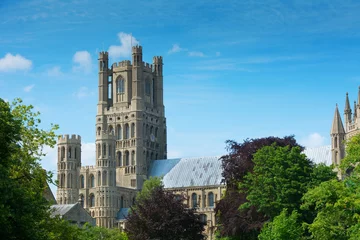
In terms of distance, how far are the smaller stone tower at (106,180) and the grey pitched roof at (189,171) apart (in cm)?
819

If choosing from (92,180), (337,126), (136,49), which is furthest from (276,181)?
(136,49)

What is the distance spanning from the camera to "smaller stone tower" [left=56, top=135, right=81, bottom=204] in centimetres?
11956

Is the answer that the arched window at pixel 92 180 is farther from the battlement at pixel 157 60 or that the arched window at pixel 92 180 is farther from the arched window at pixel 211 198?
the battlement at pixel 157 60

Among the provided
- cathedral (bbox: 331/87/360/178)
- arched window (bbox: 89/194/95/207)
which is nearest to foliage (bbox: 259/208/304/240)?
cathedral (bbox: 331/87/360/178)

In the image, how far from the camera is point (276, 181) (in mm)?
60375

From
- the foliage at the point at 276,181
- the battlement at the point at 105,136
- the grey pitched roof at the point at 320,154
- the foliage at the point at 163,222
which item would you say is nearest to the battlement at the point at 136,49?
the battlement at the point at 105,136

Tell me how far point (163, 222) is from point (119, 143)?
65430mm

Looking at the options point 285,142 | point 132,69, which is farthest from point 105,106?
point 285,142

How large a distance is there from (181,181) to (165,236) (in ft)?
195

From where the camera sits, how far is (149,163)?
127812 mm

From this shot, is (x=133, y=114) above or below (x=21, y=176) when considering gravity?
above

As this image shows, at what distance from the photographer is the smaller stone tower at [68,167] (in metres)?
120

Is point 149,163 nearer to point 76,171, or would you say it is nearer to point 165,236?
point 76,171

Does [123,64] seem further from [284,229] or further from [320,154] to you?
[284,229]
